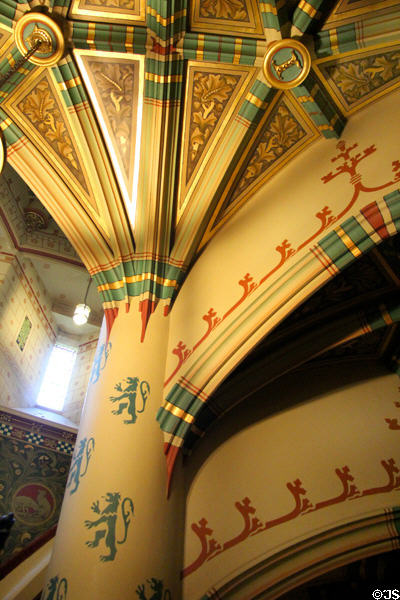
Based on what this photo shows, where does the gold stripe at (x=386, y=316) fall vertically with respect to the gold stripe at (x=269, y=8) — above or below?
below

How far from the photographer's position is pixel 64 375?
30.8ft

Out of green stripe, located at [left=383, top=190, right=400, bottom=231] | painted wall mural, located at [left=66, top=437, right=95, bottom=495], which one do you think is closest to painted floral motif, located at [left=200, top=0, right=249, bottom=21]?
green stripe, located at [left=383, top=190, right=400, bottom=231]

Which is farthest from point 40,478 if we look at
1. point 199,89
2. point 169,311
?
point 199,89

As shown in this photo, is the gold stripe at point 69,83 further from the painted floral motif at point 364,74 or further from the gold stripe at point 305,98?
the painted floral motif at point 364,74

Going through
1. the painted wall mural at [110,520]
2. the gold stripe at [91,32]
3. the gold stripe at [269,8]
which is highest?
the gold stripe at [91,32]

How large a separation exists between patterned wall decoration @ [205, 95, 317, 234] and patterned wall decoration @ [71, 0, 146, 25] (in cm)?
148

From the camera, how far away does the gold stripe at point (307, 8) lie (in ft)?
13.8

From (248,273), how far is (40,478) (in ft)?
12.4

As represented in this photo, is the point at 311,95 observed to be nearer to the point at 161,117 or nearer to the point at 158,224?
the point at 161,117

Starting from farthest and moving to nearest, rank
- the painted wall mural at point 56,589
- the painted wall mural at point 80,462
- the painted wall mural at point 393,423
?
the painted wall mural at point 393,423 < the painted wall mural at point 80,462 < the painted wall mural at point 56,589

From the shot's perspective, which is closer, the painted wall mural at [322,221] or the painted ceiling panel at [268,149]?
the painted wall mural at [322,221]

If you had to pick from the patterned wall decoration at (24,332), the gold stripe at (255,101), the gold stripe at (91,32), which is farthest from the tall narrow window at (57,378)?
the gold stripe at (255,101)

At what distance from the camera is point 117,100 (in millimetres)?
4926

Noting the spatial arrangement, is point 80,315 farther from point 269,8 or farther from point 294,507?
point 269,8
